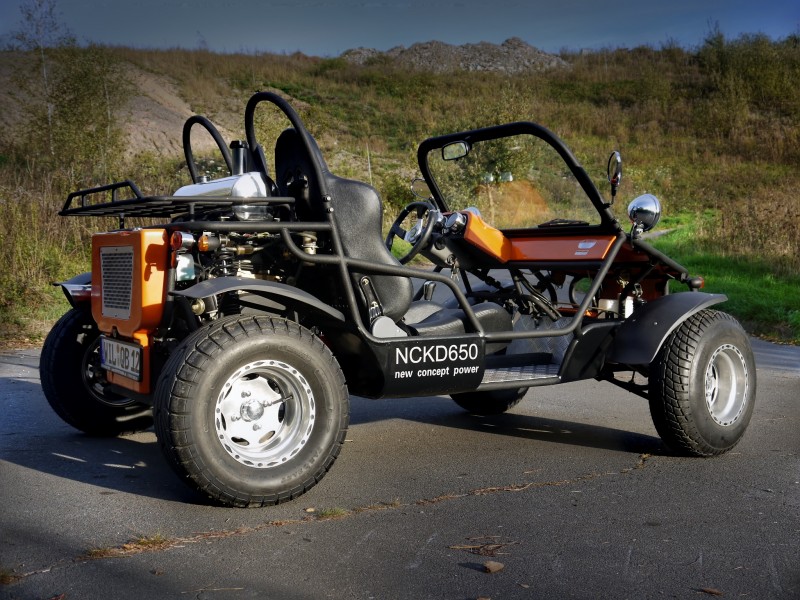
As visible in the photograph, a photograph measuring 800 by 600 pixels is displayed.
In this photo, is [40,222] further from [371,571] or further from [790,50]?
[790,50]

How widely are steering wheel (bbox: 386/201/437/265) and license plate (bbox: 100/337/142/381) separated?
1.39 metres

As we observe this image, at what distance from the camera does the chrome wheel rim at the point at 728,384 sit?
16.4ft

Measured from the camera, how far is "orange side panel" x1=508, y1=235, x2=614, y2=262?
5.07 metres

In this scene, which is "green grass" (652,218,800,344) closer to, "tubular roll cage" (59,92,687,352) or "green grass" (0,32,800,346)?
"green grass" (0,32,800,346)

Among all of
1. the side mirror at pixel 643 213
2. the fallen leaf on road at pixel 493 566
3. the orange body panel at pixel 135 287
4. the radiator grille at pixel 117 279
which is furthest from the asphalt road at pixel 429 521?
the side mirror at pixel 643 213

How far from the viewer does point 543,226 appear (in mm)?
5551

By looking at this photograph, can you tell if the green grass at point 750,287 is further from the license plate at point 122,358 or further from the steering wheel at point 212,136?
the license plate at point 122,358

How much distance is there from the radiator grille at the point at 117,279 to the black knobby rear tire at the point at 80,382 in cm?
63

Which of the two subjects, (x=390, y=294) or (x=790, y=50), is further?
(x=790, y=50)

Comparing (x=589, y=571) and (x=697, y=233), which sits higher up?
(x=697, y=233)

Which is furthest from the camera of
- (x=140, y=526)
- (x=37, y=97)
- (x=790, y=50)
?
(x=790, y=50)

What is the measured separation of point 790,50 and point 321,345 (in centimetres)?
5088

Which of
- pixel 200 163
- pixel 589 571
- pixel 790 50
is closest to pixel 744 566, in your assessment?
pixel 589 571

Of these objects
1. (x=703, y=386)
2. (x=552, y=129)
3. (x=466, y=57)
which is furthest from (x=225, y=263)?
(x=466, y=57)
